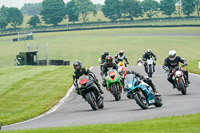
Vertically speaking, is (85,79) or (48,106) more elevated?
(85,79)

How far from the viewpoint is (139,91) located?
13.7m

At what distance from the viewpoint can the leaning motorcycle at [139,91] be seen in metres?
13.6

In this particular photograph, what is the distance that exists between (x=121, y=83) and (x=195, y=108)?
14.5ft

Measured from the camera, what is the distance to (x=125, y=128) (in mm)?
10195

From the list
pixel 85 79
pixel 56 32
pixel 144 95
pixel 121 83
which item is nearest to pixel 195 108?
pixel 144 95

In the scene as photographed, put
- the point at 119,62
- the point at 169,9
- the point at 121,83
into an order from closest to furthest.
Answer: the point at 121,83 → the point at 119,62 → the point at 169,9

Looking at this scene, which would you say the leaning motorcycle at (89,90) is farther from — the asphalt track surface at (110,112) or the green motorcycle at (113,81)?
the green motorcycle at (113,81)

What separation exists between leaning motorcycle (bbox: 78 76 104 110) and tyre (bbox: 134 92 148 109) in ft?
5.42

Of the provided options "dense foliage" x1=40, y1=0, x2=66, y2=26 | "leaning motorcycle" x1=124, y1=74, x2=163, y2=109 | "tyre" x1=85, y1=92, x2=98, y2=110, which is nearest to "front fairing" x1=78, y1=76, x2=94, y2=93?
"tyre" x1=85, y1=92, x2=98, y2=110

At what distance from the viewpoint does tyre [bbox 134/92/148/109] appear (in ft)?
44.7

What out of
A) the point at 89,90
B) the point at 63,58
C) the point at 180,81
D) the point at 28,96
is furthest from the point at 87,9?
the point at 89,90

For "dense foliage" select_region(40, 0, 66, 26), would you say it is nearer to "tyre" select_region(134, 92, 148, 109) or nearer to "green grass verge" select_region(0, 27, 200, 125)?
"green grass verge" select_region(0, 27, 200, 125)

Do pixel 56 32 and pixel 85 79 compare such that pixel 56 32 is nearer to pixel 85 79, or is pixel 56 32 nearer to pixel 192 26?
pixel 192 26

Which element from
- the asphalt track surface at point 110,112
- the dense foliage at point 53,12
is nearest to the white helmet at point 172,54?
the asphalt track surface at point 110,112
